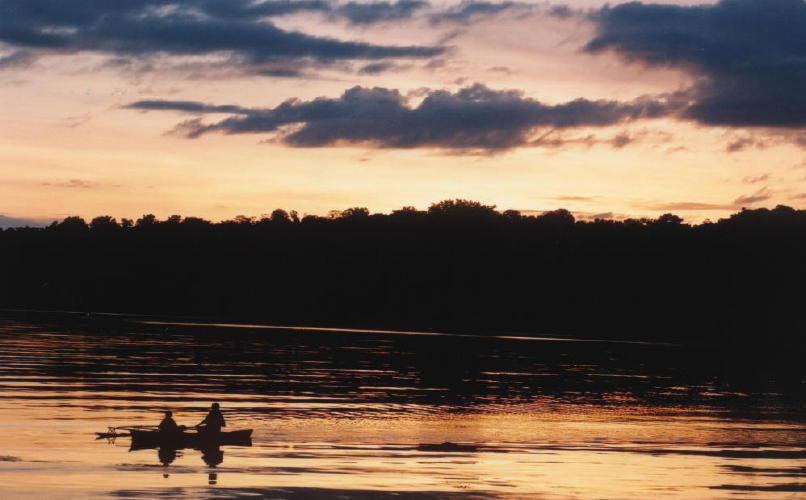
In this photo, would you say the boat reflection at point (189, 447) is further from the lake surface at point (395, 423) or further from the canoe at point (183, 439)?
the lake surface at point (395, 423)

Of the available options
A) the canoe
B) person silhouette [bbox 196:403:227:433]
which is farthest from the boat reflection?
person silhouette [bbox 196:403:227:433]

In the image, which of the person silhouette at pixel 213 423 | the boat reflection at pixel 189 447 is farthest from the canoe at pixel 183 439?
the person silhouette at pixel 213 423

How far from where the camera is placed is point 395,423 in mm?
61438

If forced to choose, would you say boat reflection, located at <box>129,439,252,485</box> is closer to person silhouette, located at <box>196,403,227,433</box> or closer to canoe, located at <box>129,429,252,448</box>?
canoe, located at <box>129,429,252,448</box>

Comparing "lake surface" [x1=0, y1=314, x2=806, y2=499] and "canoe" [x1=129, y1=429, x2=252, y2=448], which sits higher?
"canoe" [x1=129, y1=429, x2=252, y2=448]

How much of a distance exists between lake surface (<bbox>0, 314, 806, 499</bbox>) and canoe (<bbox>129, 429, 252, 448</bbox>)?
1.39 feet

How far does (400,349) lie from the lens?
131 meters

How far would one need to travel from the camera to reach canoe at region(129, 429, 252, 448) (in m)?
48.5

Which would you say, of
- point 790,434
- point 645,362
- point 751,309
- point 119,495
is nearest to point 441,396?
point 790,434

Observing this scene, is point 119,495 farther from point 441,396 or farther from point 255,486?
point 441,396

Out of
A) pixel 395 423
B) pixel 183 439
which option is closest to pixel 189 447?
pixel 183 439

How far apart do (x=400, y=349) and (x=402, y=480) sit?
8823 cm

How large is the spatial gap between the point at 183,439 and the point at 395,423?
15290 mm

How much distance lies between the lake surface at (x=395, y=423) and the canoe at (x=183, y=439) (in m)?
0.42
